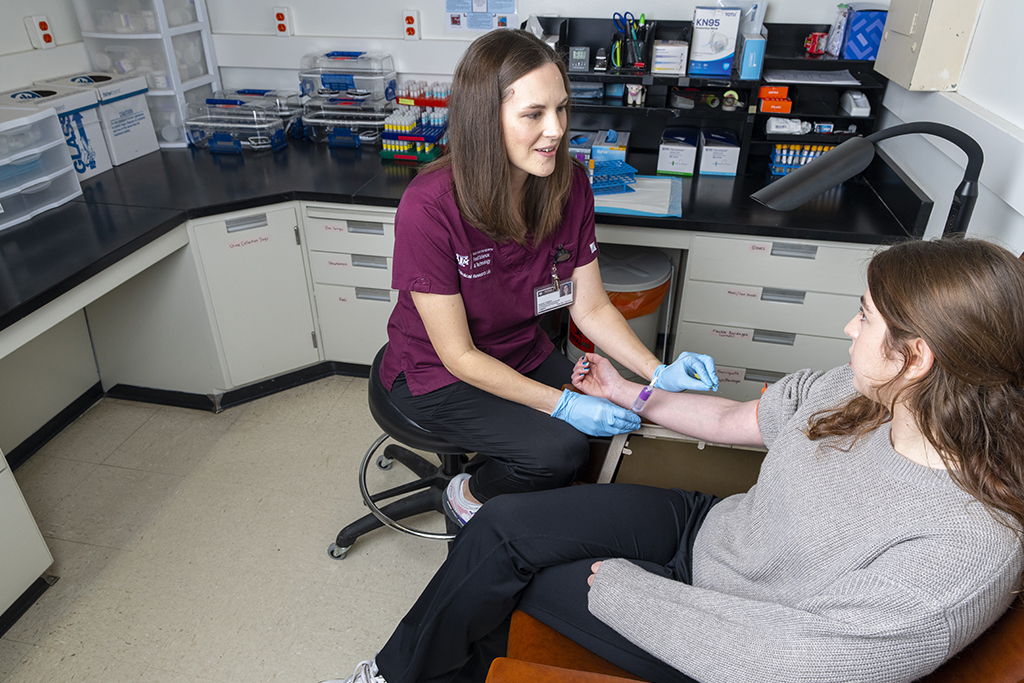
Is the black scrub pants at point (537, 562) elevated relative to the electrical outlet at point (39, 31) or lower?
lower

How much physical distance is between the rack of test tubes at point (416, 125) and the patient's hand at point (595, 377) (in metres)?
1.23

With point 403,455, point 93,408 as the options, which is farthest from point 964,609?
point 93,408

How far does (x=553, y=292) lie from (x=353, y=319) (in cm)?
112

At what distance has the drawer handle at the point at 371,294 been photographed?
96.3 inches

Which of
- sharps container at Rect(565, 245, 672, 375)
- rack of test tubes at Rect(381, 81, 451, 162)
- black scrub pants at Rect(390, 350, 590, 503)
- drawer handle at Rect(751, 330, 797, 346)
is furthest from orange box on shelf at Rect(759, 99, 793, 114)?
black scrub pants at Rect(390, 350, 590, 503)

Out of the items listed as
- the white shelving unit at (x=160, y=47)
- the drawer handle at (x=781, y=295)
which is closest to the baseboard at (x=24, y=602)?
the white shelving unit at (x=160, y=47)

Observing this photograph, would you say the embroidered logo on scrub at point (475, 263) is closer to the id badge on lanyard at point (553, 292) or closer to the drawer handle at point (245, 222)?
the id badge on lanyard at point (553, 292)

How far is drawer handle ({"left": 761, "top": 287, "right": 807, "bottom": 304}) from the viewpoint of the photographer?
86.0 inches

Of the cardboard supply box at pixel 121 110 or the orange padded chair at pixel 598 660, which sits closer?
the orange padded chair at pixel 598 660

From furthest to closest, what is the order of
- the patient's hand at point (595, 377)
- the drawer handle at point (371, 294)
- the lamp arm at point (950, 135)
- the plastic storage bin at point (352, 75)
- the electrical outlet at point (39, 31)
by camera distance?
1. the plastic storage bin at point (352, 75)
2. the drawer handle at point (371, 294)
3. the electrical outlet at point (39, 31)
4. the patient's hand at point (595, 377)
5. the lamp arm at point (950, 135)

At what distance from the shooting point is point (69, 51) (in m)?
2.51

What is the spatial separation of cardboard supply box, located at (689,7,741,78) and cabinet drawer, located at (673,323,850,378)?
879 mm

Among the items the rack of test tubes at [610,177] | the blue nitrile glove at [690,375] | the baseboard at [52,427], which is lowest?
the baseboard at [52,427]

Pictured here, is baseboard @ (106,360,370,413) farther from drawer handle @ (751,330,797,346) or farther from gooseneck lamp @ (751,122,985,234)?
gooseneck lamp @ (751,122,985,234)
